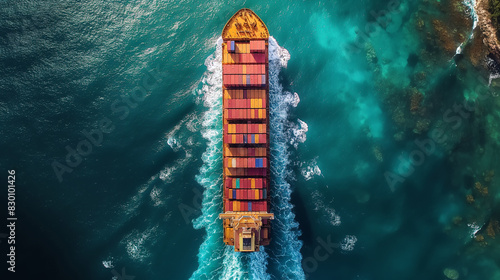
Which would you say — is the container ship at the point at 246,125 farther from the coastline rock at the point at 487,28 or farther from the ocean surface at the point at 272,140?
the coastline rock at the point at 487,28

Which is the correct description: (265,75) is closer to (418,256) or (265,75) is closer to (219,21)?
(219,21)

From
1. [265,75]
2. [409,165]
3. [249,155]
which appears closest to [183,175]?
[249,155]

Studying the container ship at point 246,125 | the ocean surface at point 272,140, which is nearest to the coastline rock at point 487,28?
A: the ocean surface at point 272,140

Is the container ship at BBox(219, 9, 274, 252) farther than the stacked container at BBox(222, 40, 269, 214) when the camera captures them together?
No

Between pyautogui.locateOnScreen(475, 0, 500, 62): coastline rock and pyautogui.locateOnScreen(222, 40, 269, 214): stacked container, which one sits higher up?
pyautogui.locateOnScreen(475, 0, 500, 62): coastline rock

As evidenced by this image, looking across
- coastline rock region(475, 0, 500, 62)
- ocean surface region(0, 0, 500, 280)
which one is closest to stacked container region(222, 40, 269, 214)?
ocean surface region(0, 0, 500, 280)

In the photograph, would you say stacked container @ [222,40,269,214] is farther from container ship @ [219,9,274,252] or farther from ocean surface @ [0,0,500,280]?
ocean surface @ [0,0,500,280]
